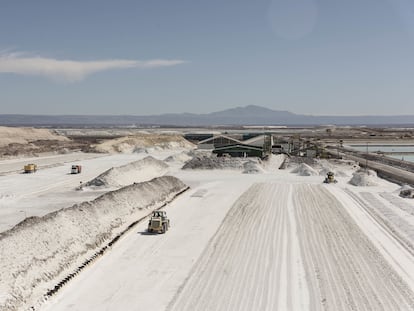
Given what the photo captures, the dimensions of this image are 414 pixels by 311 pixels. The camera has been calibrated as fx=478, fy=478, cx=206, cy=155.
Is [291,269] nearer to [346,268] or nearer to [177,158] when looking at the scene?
[346,268]

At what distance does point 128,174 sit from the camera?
149 ft

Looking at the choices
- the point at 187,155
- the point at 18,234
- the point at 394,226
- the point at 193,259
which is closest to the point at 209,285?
the point at 193,259

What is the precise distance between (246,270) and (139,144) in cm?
8062

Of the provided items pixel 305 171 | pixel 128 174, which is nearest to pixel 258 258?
pixel 128 174

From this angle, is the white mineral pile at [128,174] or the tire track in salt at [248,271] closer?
the tire track in salt at [248,271]

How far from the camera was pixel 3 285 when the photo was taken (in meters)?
14.9

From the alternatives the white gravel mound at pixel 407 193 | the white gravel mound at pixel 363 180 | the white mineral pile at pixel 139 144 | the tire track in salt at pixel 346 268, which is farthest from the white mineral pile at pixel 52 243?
the white mineral pile at pixel 139 144

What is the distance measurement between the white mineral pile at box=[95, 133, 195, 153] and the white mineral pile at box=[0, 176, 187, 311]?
59.6m

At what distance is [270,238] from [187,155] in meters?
49.8

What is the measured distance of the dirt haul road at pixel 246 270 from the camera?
15.2m

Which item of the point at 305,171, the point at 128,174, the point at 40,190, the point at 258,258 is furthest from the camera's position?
the point at 305,171

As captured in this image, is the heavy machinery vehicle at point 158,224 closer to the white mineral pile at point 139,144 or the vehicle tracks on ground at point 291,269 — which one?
the vehicle tracks on ground at point 291,269

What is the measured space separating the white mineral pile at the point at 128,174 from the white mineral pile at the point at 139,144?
33.4m

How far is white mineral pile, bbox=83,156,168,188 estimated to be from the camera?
4078cm
